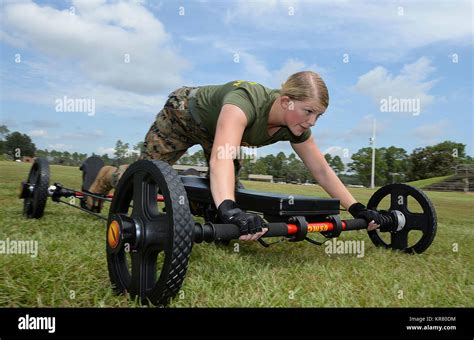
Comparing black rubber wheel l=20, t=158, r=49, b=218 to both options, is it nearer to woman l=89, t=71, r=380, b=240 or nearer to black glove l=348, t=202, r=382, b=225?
woman l=89, t=71, r=380, b=240

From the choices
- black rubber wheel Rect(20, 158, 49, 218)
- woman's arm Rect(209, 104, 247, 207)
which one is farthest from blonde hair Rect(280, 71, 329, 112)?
black rubber wheel Rect(20, 158, 49, 218)

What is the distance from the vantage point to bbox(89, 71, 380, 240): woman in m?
2.68

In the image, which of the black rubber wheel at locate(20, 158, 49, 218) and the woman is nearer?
the woman

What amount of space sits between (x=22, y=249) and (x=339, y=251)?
2.78 m

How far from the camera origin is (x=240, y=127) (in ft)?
9.41

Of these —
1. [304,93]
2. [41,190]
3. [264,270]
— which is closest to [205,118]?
[304,93]

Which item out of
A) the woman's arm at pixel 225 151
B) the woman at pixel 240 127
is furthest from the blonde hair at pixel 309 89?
the woman's arm at pixel 225 151

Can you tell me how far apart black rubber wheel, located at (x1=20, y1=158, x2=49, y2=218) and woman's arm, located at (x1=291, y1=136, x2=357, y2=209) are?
308 centimetres

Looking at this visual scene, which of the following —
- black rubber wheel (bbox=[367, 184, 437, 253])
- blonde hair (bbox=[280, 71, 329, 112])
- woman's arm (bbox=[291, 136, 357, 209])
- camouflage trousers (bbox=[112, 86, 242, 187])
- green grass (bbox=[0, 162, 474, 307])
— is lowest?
green grass (bbox=[0, 162, 474, 307])

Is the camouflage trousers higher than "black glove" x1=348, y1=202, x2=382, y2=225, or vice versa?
the camouflage trousers

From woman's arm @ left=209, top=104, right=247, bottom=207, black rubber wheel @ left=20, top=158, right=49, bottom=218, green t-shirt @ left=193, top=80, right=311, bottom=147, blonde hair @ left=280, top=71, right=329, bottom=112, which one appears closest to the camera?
woman's arm @ left=209, top=104, right=247, bottom=207

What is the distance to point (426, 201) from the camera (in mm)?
3775

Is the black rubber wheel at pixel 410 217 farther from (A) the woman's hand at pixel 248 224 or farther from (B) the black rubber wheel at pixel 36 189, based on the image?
(B) the black rubber wheel at pixel 36 189
